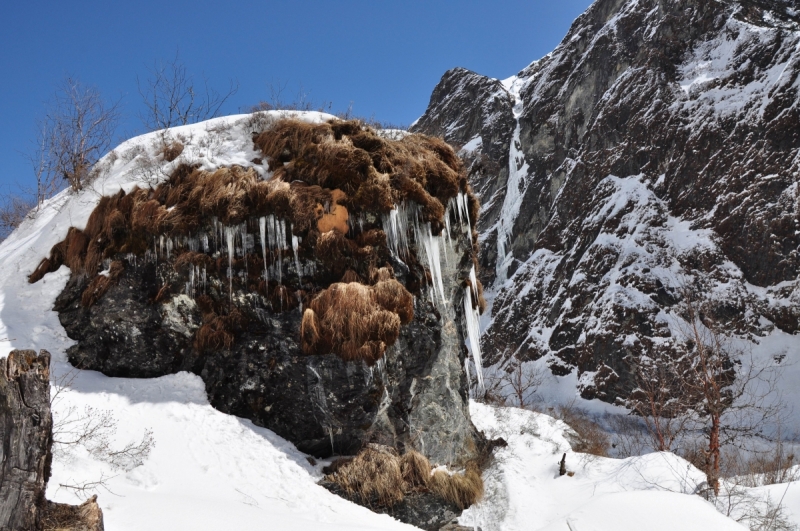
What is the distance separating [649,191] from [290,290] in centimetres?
3072

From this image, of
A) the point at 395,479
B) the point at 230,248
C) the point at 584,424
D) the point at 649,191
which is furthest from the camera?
the point at 649,191

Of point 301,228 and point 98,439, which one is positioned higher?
point 301,228

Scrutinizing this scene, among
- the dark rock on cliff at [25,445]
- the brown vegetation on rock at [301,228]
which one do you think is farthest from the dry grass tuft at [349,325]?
the dark rock on cliff at [25,445]

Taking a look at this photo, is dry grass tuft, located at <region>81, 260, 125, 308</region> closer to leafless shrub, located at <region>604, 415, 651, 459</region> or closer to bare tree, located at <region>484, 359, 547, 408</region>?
leafless shrub, located at <region>604, 415, 651, 459</region>

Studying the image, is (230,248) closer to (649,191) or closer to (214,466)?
(214,466)

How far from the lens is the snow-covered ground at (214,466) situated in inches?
193

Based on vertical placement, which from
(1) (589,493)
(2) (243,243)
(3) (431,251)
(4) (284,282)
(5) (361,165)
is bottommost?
(1) (589,493)

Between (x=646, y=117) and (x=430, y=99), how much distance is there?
111ft

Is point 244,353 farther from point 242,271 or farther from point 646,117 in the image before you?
point 646,117

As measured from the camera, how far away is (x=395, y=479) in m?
7.41

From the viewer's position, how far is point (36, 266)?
28.6ft

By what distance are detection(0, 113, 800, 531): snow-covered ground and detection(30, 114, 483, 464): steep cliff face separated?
333mm

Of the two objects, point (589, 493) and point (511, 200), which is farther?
point (511, 200)

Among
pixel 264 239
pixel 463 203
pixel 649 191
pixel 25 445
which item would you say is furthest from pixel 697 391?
pixel 25 445
